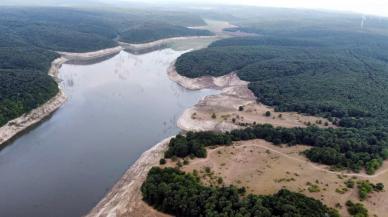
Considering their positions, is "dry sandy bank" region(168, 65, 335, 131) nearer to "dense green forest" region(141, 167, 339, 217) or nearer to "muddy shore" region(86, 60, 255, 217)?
"muddy shore" region(86, 60, 255, 217)

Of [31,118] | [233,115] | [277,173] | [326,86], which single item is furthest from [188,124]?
[326,86]

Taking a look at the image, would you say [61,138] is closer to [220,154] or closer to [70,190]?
[70,190]

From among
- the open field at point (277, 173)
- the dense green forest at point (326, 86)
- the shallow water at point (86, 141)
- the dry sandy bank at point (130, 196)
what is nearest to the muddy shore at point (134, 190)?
the dry sandy bank at point (130, 196)

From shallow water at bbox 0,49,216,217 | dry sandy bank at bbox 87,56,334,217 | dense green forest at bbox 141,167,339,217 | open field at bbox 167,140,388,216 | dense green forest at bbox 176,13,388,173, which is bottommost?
shallow water at bbox 0,49,216,217

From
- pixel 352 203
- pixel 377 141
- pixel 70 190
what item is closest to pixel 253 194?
pixel 352 203

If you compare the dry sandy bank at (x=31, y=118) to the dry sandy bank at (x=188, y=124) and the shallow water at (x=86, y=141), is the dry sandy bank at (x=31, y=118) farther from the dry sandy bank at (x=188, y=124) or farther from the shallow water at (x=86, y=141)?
the dry sandy bank at (x=188, y=124)

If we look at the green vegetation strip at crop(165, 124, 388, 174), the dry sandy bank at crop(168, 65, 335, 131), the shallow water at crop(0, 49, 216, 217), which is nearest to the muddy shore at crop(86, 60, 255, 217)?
the dry sandy bank at crop(168, 65, 335, 131)
